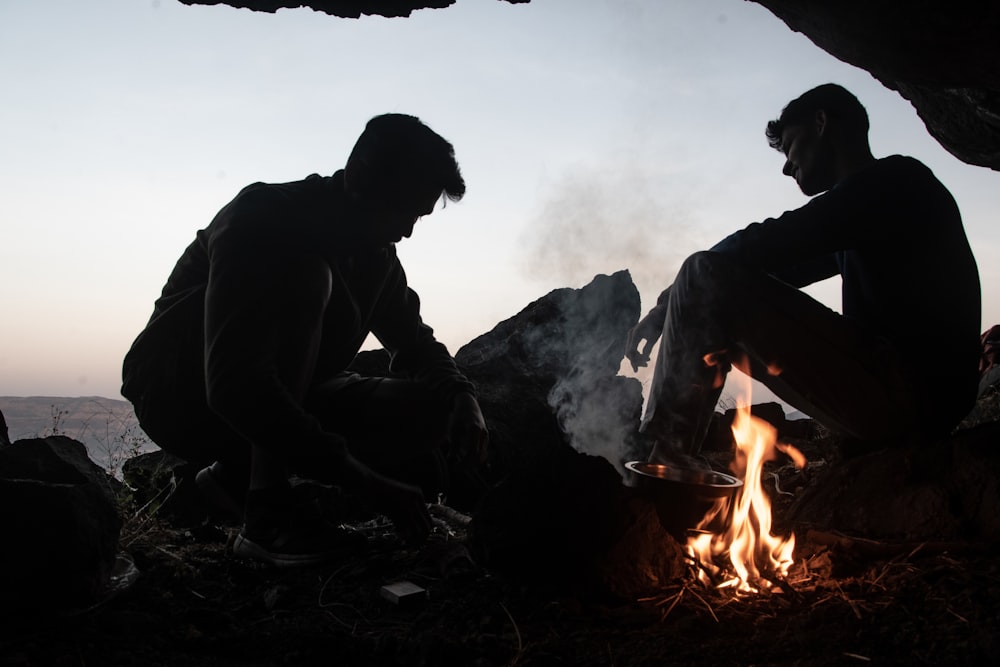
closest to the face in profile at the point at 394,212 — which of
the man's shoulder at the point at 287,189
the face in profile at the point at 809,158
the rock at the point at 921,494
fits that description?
the man's shoulder at the point at 287,189

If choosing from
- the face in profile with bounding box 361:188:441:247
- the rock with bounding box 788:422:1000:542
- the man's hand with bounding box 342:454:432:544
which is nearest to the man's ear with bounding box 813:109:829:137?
the rock with bounding box 788:422:1000:542

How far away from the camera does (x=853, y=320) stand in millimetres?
3457

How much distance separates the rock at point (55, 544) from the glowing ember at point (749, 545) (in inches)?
100

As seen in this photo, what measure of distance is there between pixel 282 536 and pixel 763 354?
287 centimetres

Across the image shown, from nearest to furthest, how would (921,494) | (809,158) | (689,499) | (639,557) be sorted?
1. (639,557)
2. (689,499)
3. (921,494)
4. (809,158)

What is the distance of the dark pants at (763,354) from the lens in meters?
3.33

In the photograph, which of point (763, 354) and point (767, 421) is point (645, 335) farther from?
point (767, 421)

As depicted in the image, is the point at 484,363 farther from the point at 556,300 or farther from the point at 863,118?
the point at 863,118

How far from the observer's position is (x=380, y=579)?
10.2ft

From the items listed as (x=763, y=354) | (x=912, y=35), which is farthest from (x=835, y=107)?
(x=763, y=354)

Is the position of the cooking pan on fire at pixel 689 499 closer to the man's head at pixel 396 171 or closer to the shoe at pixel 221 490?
the man's head at pixel 396 171

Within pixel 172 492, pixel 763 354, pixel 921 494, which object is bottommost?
pixel 172 492

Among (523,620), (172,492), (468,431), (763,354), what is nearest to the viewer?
(523,620)

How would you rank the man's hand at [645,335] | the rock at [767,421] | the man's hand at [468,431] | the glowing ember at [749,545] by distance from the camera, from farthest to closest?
the rock at [767,421], the man's hand at [645,335], the man's hand at [468,431], the glowing ember at [749,545]
